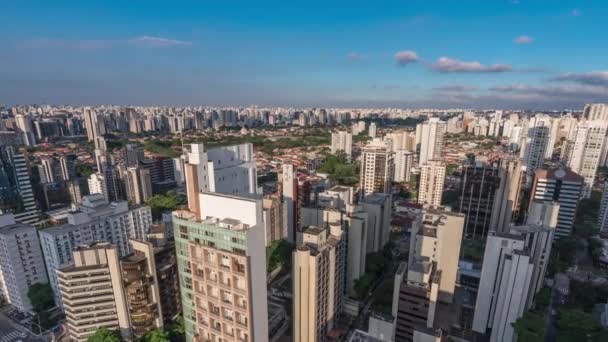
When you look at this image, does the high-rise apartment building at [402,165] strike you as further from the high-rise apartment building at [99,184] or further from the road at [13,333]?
the road at [13,333]

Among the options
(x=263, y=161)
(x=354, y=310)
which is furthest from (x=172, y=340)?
(x=263, y=161)

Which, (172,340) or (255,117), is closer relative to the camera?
(172,340)

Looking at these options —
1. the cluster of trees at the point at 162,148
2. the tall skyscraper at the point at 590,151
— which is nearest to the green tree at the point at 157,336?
the cluster of trees at the point at 162,148

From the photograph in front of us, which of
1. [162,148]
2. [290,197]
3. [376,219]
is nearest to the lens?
[376,219]

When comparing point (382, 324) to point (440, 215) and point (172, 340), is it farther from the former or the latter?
point (172, 340)

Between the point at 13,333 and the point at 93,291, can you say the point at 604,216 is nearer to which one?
the point at 93,291

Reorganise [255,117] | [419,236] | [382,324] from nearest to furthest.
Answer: [382,324] → [419,236] → [255,117]

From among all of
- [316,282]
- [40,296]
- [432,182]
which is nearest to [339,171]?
[432,182]

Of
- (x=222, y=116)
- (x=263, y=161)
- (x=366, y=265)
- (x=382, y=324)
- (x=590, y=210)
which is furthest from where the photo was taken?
(x=222, y=116)

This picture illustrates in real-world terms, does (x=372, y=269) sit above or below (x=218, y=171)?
below
